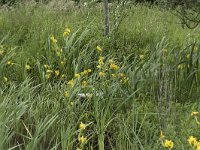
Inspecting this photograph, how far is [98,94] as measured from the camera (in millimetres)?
2869

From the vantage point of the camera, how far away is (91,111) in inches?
114

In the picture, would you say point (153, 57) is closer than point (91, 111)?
No

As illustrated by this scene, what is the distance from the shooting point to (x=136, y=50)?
160 inches

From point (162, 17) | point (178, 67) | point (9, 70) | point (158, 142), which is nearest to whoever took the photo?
point (158, 142)

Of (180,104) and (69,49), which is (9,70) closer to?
(69,49)

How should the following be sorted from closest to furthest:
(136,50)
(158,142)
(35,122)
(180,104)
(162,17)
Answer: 1. (158,142)
2. (35,122)
3. (180,104)
4. (136,50)
5. (162,17)

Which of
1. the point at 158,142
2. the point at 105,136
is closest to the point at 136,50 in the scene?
the point at 105,136

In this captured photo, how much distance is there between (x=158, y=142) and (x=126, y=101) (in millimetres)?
623

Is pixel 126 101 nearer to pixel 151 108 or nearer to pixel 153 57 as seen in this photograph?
pixel 151 108

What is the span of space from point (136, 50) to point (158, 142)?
6.17 ft

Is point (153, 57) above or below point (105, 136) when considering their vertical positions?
above

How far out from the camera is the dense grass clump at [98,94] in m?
2.45

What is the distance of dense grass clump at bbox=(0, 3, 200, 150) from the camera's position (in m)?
2.45

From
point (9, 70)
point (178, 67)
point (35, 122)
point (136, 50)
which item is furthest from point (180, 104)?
point (9, 70)
